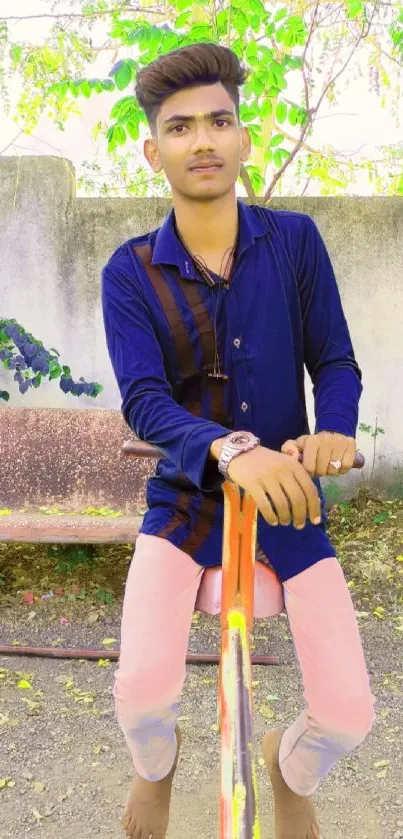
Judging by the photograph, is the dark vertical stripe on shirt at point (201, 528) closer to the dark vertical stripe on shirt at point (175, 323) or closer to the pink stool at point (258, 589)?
the pink stool at point (258, 589)

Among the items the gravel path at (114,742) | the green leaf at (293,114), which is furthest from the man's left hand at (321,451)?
the green leaf at (293,114)

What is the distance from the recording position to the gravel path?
2740 millimetres

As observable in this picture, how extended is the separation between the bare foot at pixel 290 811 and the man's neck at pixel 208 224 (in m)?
1.26

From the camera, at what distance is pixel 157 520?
6.58ft

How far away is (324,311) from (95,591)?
2902 mm

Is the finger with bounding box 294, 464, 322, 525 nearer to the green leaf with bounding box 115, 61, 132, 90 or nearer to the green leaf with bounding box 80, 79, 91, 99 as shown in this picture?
the green leaf with bounding box 115, 61, 132, 90

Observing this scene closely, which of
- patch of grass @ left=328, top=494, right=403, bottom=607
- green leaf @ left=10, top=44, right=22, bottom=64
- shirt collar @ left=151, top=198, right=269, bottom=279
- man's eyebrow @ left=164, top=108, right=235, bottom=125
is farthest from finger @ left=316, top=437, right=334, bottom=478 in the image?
green leaf @ left=10, top=44, right=22, bottom=64

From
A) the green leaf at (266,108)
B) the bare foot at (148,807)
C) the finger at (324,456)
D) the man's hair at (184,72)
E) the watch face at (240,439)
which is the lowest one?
the bare foot at (148,807)

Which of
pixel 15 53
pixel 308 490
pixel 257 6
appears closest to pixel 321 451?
pixel 308 490

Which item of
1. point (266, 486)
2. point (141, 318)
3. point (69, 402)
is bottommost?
point (69, 402)

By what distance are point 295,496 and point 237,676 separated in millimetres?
372

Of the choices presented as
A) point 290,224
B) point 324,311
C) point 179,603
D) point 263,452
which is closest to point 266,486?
point 263,452

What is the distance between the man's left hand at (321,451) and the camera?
164 centimetres

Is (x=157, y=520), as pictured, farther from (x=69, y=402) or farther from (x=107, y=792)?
(x=69, y=402)
